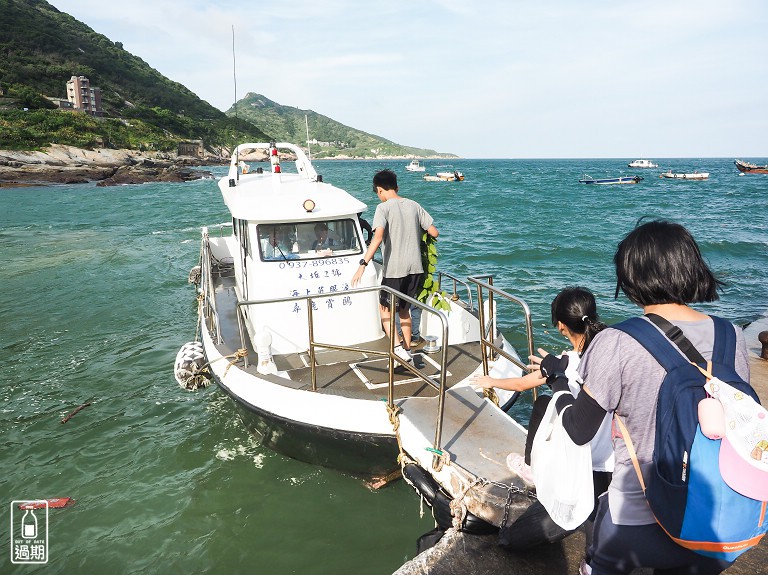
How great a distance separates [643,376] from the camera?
181 cm

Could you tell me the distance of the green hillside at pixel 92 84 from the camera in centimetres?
6644

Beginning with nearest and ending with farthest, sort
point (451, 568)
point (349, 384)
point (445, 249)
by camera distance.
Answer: point (451, 568) → point (349, 384) → point (445, 249)

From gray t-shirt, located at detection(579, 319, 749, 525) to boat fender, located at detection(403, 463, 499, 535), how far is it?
1.73m

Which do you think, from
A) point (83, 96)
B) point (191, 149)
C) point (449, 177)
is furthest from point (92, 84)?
point (449, 177)

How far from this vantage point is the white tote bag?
2.42m

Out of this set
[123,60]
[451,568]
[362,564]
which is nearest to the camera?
[451,568]

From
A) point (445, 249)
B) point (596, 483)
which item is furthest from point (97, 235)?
point (596, 483)

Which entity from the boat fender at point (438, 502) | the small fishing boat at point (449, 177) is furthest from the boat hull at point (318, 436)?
the small fishing boat at point (449, 177)

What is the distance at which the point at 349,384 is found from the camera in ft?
18.5

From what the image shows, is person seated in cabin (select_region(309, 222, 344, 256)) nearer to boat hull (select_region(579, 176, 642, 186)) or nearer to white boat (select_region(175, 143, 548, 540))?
white boat (select_region(175, 143, 548, 540))

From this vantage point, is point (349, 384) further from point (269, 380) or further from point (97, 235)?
point (97, 235)

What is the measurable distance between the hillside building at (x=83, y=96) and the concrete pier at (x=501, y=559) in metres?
98.6

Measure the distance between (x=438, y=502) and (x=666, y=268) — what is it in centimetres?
276

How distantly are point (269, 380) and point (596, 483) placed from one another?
3.46 meters
